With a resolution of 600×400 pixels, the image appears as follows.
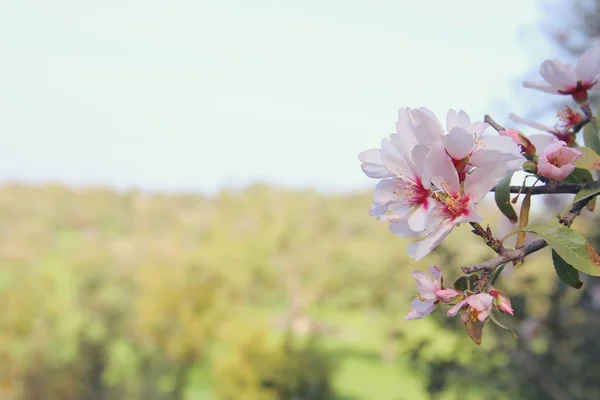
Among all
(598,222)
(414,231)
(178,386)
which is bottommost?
(178,386)

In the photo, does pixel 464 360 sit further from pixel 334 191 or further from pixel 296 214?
pixel 334 191

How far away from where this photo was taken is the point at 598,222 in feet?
8.20

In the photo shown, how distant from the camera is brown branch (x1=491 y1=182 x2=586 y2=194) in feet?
1.76

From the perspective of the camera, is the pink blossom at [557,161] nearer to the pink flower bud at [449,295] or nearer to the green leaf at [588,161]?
the green leaf at [588,161]

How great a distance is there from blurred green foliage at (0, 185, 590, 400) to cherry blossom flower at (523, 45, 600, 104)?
151 centimetres

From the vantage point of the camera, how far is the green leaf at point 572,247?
1.54 ft

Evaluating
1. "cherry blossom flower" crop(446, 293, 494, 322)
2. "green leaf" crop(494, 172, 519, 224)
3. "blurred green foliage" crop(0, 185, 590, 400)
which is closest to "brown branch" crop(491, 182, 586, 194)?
"green leaf" crop(494, 172, 519, 224)

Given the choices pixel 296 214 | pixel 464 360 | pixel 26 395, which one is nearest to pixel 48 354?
pixel 26 395

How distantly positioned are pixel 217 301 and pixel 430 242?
12039mm

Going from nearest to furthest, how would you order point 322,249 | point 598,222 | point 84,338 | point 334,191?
point 598,222, point 84,338, point 322,249, point 334,191

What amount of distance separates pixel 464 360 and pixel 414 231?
2.23m

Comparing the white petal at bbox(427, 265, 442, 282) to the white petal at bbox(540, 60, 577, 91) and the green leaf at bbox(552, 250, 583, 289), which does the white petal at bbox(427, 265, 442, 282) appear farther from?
the white petal at bbox(540, 60, 577, 91)

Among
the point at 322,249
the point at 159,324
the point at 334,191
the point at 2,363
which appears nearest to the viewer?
the point at 2,363

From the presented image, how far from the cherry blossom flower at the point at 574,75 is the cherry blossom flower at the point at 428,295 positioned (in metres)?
0.27
